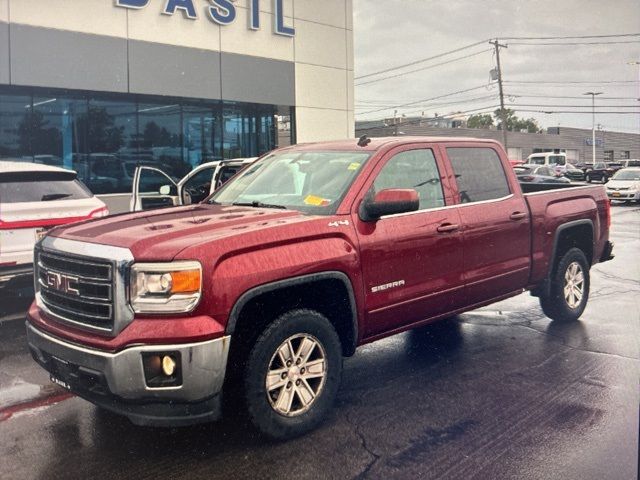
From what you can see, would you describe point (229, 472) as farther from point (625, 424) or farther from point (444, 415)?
point (625, 424)

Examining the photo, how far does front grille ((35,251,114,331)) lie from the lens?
3404 mm

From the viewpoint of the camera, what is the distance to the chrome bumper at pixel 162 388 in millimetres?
3244

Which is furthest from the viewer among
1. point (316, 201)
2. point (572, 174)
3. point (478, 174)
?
point (572, 174)

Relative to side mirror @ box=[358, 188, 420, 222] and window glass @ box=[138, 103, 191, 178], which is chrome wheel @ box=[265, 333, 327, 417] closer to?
side mirror @ box=[358, 188, 420, 222]

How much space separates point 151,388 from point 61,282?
971mm

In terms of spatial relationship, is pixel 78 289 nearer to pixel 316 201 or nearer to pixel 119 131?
pixel 316 201

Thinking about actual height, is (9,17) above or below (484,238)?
above

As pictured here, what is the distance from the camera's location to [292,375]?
381 cm

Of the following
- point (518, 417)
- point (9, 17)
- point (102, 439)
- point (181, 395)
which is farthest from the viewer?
point (9, 17)

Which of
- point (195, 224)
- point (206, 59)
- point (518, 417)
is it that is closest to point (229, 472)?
point (195, 224)

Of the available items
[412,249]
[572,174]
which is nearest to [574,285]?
[412,249]

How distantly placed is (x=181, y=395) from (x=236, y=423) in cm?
87

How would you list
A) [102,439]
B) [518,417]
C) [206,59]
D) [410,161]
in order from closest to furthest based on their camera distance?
[102,439] < [518,417] < [410,161] < [206,59]

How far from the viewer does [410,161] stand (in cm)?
488
